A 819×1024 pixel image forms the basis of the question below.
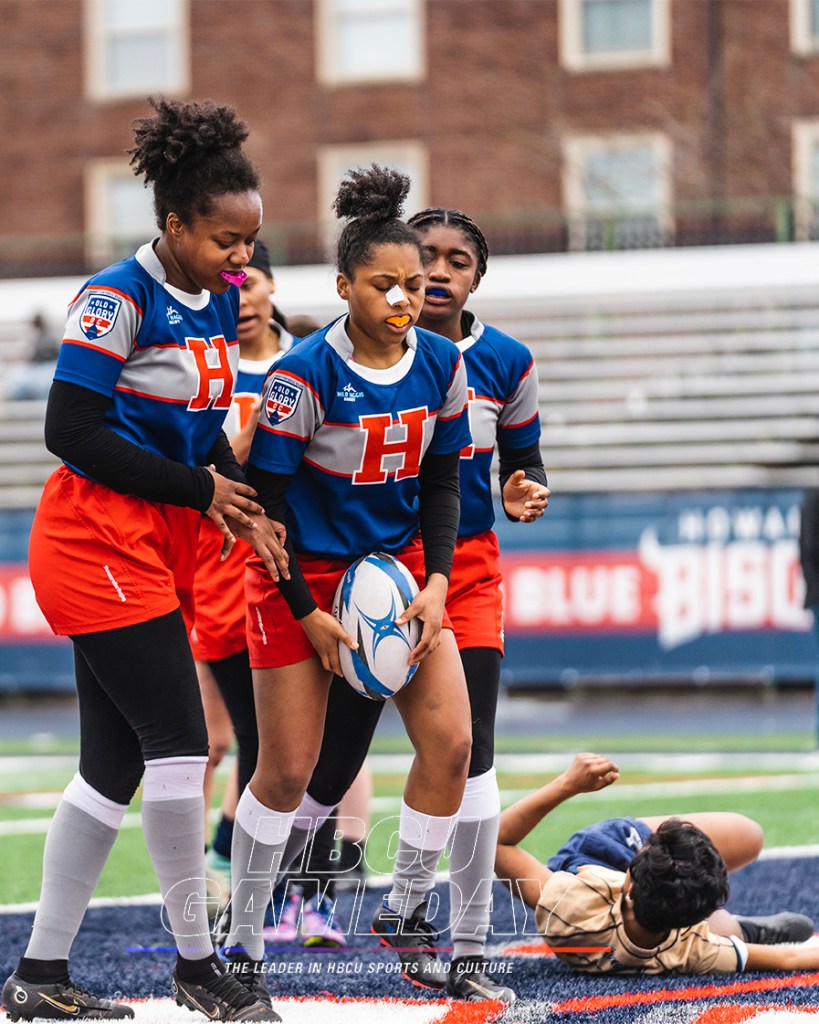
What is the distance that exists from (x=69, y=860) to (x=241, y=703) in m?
1.24

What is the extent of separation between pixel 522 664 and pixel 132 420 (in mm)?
11278

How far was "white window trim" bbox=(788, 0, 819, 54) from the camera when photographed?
2223 centimetres

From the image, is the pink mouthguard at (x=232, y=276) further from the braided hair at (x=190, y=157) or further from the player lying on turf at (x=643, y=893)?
the player lying on turf at (x=643, y=893)

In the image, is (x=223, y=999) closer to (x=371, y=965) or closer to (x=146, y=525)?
(x=371, y=965)

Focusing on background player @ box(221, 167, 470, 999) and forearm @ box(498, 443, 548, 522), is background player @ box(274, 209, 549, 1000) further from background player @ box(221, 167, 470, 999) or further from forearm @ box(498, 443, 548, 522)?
background player @ box(221, 167, 470, 999)

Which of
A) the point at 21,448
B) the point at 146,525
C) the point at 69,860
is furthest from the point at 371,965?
the point at 21,448

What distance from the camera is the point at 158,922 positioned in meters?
5.49

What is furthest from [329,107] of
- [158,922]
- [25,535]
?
[158,922]

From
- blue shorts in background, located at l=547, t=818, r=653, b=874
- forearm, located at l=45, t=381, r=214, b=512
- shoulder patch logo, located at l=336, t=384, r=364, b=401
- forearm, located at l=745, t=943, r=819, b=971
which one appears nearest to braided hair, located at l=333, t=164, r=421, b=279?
shoulder patch logo, located at l=336, t=384, r=364, b=401

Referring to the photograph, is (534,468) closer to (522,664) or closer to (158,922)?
(158,922)

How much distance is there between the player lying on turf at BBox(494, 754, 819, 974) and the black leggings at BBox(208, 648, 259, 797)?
33.5 inches

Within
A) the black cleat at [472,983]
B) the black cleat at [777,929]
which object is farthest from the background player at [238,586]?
the black cleat at [777,929]

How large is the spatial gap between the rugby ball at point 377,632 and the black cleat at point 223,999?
0.79 m

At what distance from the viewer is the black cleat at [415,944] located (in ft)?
14.2
